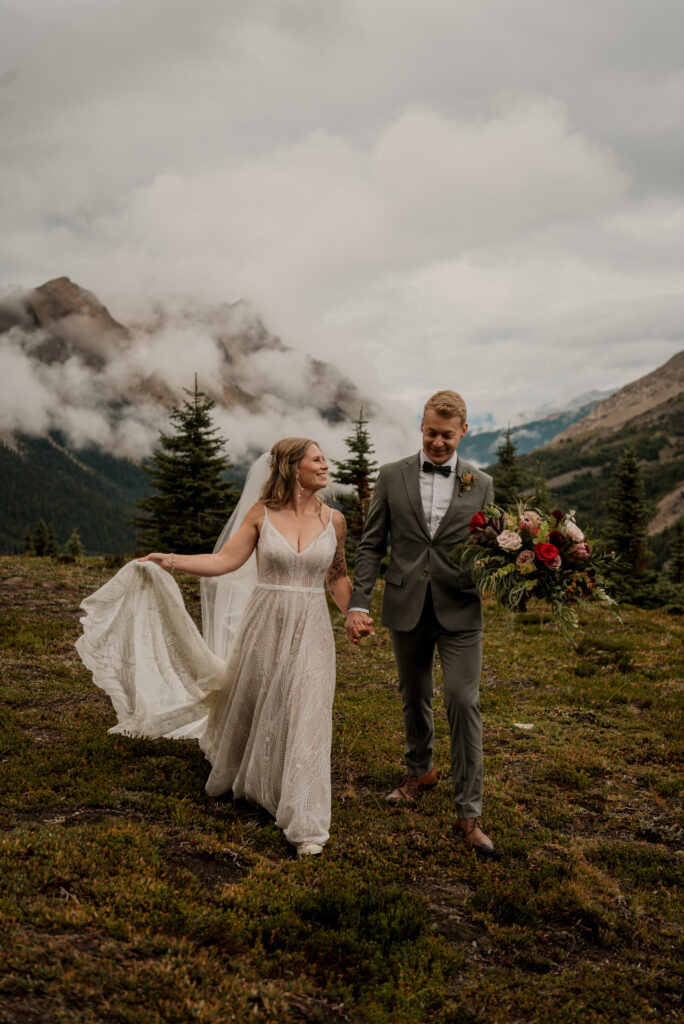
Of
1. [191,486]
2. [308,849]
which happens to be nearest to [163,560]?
[308,849]

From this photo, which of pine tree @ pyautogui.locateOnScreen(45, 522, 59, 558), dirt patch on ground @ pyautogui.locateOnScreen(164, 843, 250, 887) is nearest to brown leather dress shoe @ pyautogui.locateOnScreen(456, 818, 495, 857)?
dirt patch on ground @ pyautogui.locateOnScreen(164, 843, 250, 887)

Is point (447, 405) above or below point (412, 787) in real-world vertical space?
above

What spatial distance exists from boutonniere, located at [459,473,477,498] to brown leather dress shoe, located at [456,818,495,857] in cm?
325

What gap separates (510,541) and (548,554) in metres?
0.34

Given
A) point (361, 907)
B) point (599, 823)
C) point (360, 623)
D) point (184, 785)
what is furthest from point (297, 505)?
point (599, 823)

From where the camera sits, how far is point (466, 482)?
7.07 metres

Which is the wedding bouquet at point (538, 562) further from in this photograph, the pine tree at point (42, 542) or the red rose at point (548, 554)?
the pine tree at point (42, 542)

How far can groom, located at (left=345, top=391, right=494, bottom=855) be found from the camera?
691cm

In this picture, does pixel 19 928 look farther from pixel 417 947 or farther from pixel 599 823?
pixel 599 823

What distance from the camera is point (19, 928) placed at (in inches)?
170

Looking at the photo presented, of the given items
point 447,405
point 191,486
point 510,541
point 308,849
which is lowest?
point 308,849

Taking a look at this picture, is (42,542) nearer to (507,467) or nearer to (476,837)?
(507,467)

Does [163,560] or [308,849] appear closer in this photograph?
[308,849]

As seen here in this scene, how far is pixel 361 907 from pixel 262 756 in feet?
6.37
